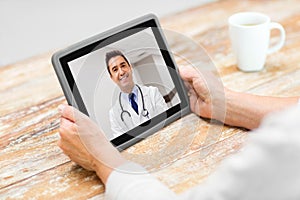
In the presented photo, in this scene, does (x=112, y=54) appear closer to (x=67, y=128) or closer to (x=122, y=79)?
(x=122, y=79)

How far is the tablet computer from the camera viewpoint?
104 cm

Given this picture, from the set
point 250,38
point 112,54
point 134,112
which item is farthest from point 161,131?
point 250,38

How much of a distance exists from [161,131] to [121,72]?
158 mm

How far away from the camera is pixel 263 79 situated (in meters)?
1.30

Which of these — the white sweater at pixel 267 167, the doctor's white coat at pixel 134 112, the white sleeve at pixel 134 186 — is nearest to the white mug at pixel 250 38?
the doctor's white coat at pixel 134 112

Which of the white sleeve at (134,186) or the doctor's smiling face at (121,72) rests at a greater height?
the doctor's smiling face at (121,72)

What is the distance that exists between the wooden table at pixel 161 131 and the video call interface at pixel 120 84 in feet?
0.21

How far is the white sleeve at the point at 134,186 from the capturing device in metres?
0.86

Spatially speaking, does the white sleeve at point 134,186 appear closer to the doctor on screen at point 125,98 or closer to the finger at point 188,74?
the doctor on screen at point 125,98

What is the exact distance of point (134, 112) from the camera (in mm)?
1070

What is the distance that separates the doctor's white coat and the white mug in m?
0.31

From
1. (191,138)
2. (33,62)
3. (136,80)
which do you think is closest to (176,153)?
(191,138)

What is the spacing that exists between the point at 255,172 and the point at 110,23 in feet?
3.85

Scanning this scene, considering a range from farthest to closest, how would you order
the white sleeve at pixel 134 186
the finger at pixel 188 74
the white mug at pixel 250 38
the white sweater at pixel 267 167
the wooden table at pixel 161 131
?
1. the white mug at pixel 250 38
2. the finger at pixel 188 74
3. the wooden table at pixel 161 131
4. the white sleeve at pixel 134 186
5. the white sweater at pixel 267 167
